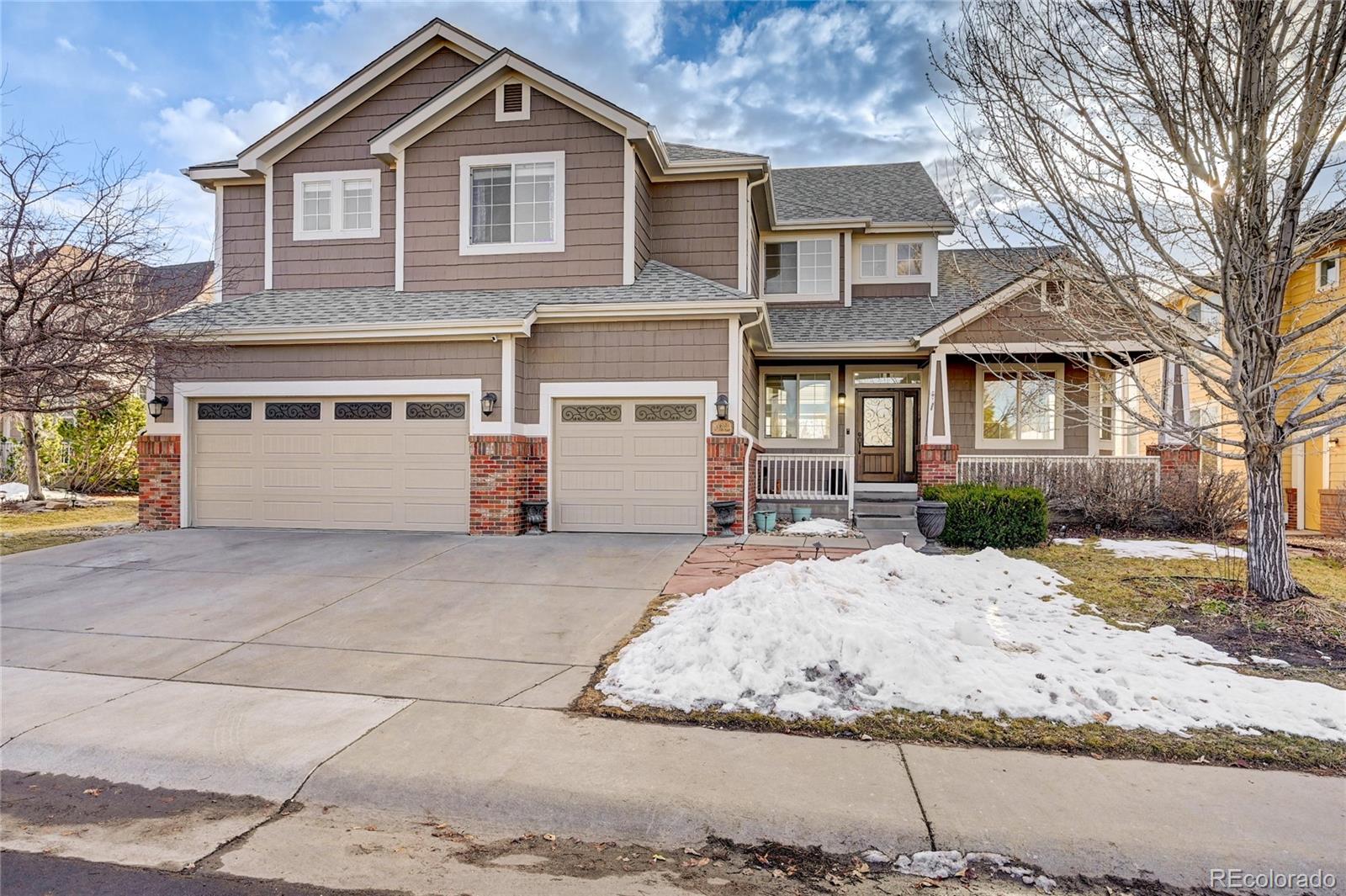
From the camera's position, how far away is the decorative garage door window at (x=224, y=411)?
40.1ft

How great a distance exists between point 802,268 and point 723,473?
6828 mm

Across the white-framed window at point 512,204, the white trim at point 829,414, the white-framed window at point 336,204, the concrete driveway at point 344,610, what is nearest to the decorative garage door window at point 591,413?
the concrete driveway at point 344,610

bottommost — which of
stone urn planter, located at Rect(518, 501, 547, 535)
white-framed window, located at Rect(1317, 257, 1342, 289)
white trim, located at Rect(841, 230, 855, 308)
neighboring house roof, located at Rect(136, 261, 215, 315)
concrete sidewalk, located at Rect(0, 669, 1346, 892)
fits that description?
concrete sidewalk, located at Rect(0, 669, 1346, 892)

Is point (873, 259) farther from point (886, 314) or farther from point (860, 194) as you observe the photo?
point (860, 194)

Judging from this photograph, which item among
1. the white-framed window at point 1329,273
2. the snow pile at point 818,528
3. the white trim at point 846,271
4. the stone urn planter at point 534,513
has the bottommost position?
the snow pile at point 818,528

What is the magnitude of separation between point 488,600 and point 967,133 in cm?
688

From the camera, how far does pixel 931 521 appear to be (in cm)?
1002

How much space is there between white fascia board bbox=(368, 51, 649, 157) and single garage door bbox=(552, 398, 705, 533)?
4579 millimetres

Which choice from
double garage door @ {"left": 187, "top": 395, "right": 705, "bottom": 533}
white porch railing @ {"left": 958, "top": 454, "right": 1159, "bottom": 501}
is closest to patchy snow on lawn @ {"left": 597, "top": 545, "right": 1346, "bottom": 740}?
double garage door @ {"left": 187, "top": 395, "right": 705, "bottom": 533}

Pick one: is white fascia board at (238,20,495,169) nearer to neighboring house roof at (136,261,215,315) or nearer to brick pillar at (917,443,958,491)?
neighboring house roof at (136,261,215,315)

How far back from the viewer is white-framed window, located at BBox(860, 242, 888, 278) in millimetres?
16406

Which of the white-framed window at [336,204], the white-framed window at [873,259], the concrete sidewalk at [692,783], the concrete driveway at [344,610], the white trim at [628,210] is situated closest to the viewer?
the concrete sidewalk at [692,783]

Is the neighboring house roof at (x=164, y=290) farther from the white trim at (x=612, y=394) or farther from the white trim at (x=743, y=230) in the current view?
the white trim at (x=743, y=230)

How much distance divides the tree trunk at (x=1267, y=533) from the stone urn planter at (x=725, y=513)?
20.4 feet
